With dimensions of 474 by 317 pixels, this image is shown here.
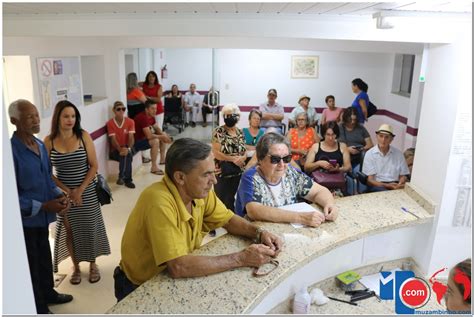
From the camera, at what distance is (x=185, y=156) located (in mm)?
1577

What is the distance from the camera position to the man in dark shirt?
8.22ft

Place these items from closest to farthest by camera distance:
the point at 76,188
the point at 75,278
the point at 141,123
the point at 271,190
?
the point at 271,190, the point at 76,188, the point at 75,278, the point at 141,123

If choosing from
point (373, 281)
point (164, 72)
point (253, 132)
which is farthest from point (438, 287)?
point (164, 72)

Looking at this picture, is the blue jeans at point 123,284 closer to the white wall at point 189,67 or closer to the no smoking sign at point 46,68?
the no smoking sign at point 46,68

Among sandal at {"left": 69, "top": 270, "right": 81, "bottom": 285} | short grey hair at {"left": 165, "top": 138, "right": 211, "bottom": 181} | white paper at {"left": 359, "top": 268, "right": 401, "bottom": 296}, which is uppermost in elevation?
short grey hair at {"left": 165, "top": 138, "right": 211, "bottom": 181}

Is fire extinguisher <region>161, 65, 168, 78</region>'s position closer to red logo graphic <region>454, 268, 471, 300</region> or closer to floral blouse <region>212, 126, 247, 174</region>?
floral blouse <region>212, 126, 247, 174</region>

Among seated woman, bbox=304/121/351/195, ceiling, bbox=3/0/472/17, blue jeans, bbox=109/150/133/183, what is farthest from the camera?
blue jeans, bbox=109/150/133/183

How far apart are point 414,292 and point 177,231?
1.48 metres

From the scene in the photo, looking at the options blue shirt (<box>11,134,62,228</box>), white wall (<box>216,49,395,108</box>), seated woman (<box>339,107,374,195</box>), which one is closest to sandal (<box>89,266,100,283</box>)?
blue shirt (<box>11,134,62,228</box>)

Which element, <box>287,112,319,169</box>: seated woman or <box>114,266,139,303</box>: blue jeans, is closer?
<box>114,266,139,303</box>: blue jeans

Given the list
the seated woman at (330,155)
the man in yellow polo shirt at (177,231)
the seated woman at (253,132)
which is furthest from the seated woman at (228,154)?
the man in yellow polo shirt at (177,231)

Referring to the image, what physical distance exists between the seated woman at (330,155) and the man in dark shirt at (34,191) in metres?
2.45

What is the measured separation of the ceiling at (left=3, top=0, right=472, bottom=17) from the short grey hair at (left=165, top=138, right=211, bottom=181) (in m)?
0.78

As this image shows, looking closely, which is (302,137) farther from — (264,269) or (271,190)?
(264,269)
